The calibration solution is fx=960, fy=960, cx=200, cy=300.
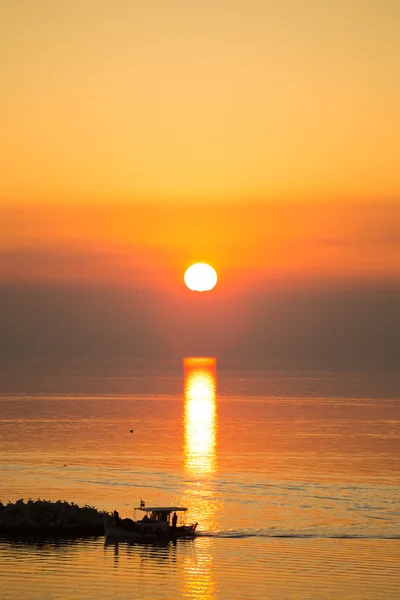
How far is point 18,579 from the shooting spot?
2630 inches

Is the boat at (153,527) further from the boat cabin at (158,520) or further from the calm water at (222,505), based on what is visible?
the calm water at (222,505)

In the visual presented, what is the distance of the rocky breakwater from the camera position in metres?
79.8

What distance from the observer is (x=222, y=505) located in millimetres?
95438

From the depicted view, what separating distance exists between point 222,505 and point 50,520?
21.2 meters

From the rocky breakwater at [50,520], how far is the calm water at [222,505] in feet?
9.23

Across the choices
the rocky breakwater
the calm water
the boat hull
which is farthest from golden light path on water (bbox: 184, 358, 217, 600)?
the rocky breakwater

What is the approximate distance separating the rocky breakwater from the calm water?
2.81 meters

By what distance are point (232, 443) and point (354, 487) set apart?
157 ft

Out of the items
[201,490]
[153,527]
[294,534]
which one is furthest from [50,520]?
[201,490]

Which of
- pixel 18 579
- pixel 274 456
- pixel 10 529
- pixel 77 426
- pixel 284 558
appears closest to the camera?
pixel 18 579

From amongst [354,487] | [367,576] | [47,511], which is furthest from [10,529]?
[354,487]

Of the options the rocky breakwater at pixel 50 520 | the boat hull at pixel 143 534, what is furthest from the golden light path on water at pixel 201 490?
the rocky breakwater at pixel 50 520

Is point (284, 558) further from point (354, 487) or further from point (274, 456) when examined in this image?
point (274, 456)

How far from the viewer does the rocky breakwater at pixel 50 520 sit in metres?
79.8
